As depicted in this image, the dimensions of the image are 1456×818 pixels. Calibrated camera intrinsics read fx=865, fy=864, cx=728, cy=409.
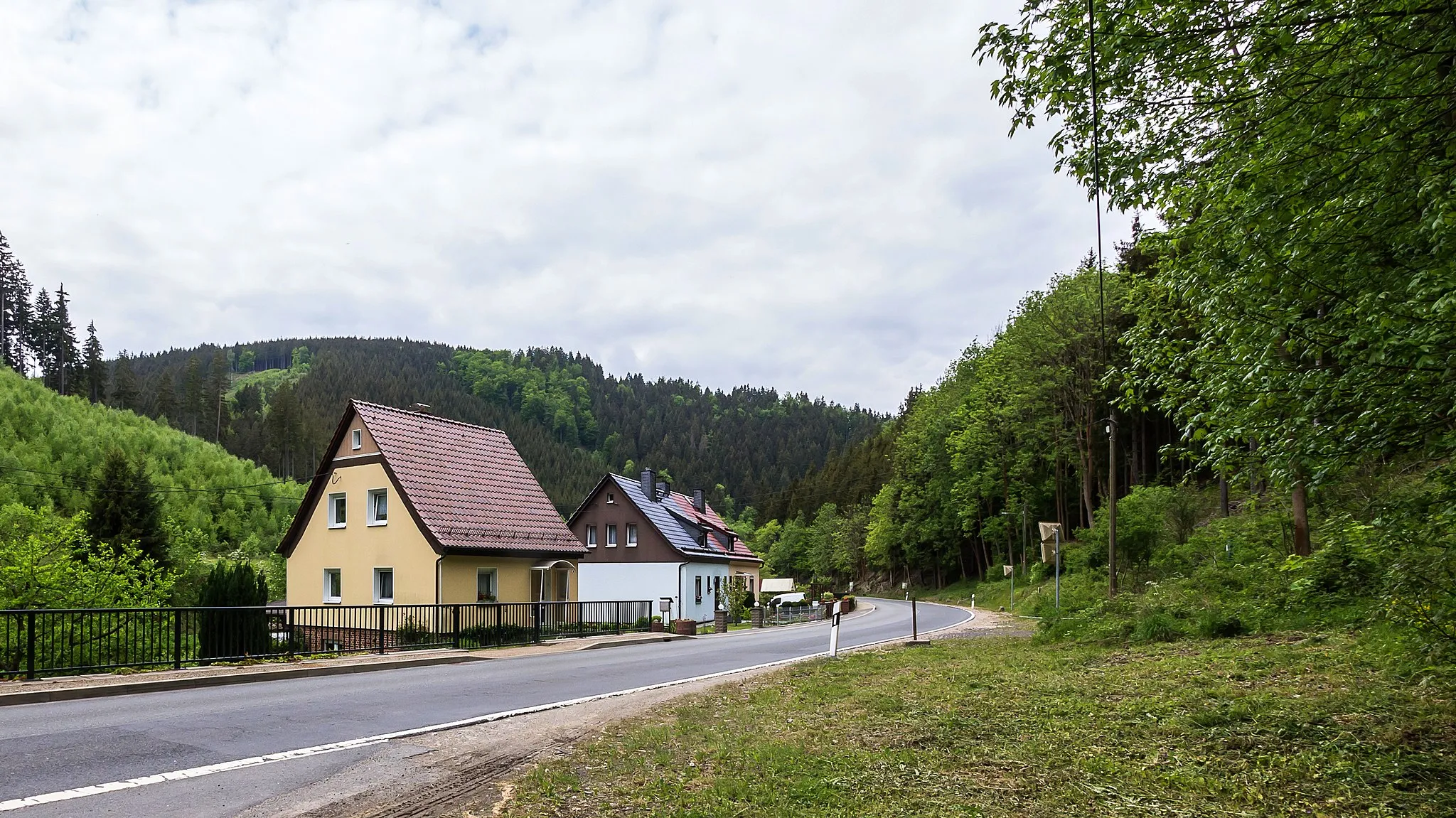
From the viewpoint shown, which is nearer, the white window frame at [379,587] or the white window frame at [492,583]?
the white window frame at [379,587]

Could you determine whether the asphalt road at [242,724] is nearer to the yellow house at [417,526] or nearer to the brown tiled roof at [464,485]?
the yellow house at [417,526]

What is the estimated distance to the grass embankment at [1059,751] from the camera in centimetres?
486

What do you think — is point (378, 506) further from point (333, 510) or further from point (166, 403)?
point (166, 403)

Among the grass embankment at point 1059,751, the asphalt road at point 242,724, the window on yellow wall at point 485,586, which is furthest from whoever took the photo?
the window on yellow wall at point 485,586

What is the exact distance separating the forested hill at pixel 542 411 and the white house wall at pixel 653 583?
65681mm

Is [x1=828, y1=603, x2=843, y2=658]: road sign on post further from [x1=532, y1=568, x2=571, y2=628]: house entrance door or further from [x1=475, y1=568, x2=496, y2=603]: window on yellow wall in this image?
[x1=475, y1=568, x2=496, y2=603]: window on yellow wall

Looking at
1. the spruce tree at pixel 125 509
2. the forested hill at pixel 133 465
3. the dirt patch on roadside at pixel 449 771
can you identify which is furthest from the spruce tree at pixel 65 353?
the dirt patch on roadside at pixel 449 771

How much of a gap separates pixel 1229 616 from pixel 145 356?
7943 inches

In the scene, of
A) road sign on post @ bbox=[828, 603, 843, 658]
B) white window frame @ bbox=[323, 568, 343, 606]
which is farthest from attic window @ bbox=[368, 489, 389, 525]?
road sign on post @ bbox=[828, 603, 843, 658]

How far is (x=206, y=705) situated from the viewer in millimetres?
9844

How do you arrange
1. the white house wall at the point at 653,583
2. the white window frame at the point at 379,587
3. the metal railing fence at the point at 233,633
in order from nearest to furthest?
the metal railing fence at the point at 233,633 < the white window frame at the point at 379,587 < the white house wall at the point at 653,583

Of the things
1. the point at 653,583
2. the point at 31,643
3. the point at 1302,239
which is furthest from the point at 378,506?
the point at 1302,239

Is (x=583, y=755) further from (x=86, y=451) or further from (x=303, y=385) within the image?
(x=303, y=385)

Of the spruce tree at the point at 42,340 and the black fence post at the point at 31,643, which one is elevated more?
the spruce tree at the point at 42,340
